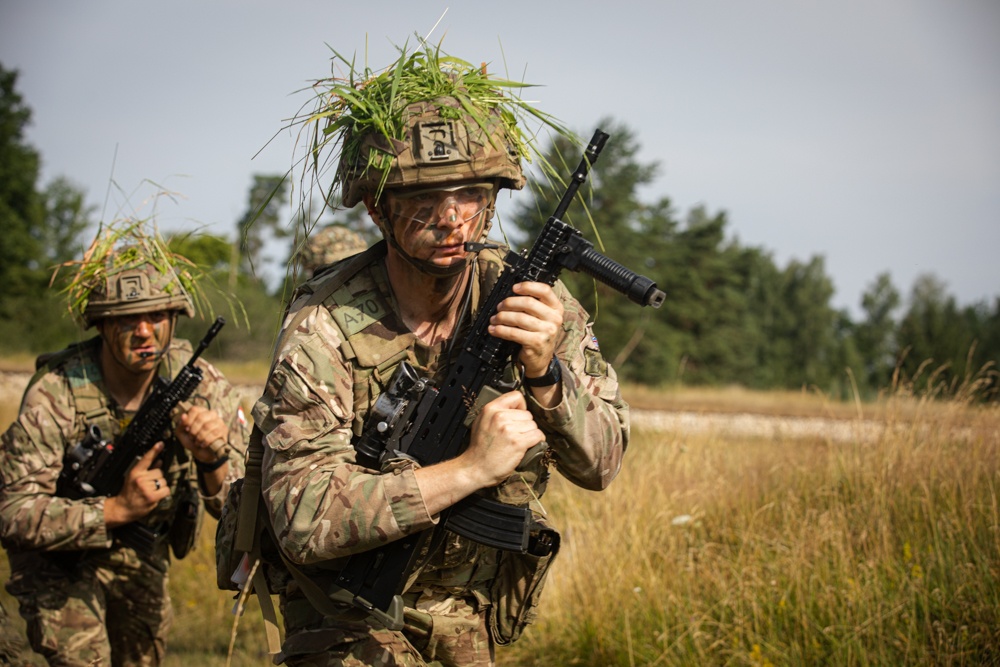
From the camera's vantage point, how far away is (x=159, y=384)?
5.16 metres

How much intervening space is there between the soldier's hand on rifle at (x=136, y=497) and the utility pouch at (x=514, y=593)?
2.46m

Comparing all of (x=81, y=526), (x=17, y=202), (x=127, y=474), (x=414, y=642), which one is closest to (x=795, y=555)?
(x=414, y=642)

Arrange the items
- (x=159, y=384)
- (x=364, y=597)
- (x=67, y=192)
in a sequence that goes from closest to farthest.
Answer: (x=364, y=597) → (x=159, y=384) → (x=67, y=192)

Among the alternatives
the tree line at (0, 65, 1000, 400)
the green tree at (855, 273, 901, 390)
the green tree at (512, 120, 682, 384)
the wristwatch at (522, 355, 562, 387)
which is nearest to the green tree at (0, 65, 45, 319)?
the tree line at (0, 65, 1000, 400)

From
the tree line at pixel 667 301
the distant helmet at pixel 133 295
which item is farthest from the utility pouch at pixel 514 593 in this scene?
the tree line at pixel 667 301

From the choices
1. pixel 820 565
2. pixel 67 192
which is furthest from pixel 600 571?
pixel 67 192

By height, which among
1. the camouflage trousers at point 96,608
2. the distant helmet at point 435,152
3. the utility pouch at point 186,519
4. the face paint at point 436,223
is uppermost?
the distant helmet at point 435,152

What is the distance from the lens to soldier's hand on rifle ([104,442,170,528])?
16.5 ft

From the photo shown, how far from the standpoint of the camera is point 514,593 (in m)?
3.44

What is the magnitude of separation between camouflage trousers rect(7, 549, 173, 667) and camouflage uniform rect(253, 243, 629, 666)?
7.41 feet

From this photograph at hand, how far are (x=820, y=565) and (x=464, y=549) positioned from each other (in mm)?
2316

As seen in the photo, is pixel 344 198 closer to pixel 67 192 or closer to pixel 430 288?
pixel 430 288

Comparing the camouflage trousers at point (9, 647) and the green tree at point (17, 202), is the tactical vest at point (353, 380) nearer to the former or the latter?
the camouflage trousers at point (9, 647)

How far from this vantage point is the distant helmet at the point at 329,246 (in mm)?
6777
